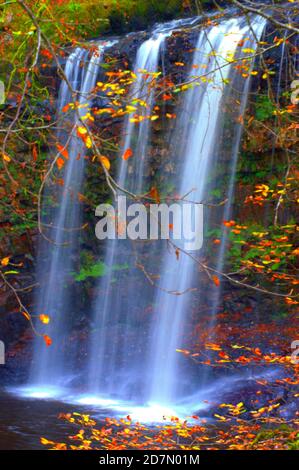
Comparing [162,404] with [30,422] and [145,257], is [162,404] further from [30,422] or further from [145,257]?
[145,257]

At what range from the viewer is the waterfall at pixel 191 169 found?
8.62 metres

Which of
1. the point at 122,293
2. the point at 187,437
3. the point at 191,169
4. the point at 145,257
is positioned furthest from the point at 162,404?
the point at 191,169

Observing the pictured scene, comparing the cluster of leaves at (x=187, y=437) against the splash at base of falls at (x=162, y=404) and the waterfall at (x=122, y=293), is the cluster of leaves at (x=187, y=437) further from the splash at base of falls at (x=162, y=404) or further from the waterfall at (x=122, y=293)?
the waterfall at (x=122, y=293)

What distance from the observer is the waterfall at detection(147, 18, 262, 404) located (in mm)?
8625

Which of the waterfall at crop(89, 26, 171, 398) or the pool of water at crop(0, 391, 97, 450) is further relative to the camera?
the waterfall at crop(89, 26, 171, 398)

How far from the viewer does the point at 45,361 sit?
9930 millimetres

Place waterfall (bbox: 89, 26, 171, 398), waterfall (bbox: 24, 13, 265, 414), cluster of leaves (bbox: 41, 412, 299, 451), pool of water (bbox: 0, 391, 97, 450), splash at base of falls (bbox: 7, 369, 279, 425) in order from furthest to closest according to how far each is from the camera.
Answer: waterfall (bbox: 89, 26, 171, 398) → waterfall (bbox: 24, 13, 265, 414) → splash at base of falls (bbox: 7, 369, 279, 425) → pool of water (bbox: 0, 391, 97, 450) → cluster of leaves (bbox: 41, 412, 299, 451)

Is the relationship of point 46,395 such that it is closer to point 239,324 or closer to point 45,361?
point 45,361

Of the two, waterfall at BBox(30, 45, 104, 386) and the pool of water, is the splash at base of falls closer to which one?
the pool of water

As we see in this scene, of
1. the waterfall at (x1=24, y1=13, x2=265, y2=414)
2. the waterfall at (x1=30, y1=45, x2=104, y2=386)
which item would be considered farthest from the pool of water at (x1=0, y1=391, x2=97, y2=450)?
the waterfall at (x1=30, y1=45, x2=104, y2=386)

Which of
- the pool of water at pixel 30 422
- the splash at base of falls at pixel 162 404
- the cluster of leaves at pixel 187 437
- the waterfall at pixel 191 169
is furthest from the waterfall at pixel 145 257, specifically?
the cluster of leaves at pixel 187 437
